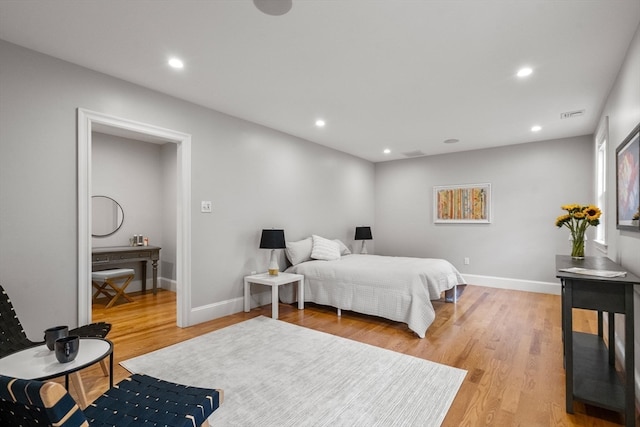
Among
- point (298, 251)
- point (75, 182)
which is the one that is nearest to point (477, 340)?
point (298, 251)

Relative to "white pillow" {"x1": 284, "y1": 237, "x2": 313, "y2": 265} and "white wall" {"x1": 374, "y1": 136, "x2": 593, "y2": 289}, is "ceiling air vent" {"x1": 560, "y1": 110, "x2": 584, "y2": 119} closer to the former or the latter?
"white wall" {"x1": 374, "y1": 136, "x2": 593, "y2": 289}

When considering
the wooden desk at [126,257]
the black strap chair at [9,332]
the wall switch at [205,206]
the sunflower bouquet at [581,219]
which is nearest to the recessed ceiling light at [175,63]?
the wall switch at [205,206]

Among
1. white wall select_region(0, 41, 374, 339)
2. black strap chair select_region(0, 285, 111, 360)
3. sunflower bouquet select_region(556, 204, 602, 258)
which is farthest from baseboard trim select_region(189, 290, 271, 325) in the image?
sunflower bouquet select_region(556, 204, 602, 258)

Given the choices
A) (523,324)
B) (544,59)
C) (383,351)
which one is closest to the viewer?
(544,59)

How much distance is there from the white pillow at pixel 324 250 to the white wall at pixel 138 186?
250 cm

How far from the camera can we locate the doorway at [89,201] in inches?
108

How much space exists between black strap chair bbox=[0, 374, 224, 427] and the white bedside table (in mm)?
2350

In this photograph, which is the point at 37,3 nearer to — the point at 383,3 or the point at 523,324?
the point at 383,3

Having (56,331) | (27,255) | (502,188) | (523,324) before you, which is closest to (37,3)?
(27,255)

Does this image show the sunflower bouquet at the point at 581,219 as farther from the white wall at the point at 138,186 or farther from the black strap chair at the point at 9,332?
the white wall at the point at 138,186

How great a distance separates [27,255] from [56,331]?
121cm

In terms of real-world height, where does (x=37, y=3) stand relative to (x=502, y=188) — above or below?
above

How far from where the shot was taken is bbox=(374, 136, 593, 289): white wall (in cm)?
500

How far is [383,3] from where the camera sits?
6.38 ft
